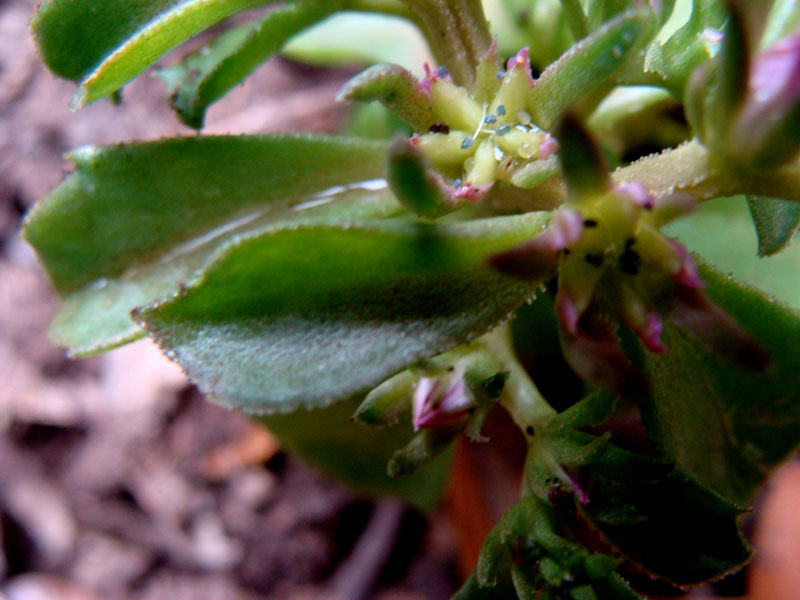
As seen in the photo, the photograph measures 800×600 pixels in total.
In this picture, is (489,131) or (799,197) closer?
(799,197)

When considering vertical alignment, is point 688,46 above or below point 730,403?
above

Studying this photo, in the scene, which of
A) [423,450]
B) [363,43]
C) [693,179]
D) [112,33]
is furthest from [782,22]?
[363,43]

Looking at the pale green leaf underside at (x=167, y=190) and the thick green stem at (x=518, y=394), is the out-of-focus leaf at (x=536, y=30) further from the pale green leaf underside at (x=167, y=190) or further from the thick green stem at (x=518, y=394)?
the thick green stem at (x=518, y=394)

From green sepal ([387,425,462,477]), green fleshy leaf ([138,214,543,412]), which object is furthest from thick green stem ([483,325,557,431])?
green fleshy leaf ([138,214,543,412])

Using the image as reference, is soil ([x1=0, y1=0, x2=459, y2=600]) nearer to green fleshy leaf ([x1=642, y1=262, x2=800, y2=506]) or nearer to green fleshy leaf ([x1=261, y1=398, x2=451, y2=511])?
green fleshy leaf ([x1=261, y1=398, x2=451, y2=511])

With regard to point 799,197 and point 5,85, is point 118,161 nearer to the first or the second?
point 799,197

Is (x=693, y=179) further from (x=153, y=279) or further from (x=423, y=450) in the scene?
(x=153, y=279)

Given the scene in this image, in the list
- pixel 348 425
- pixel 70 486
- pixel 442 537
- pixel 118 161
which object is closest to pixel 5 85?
pixel 70 486
